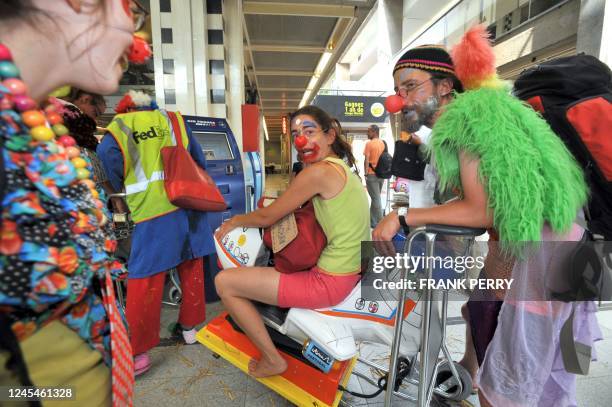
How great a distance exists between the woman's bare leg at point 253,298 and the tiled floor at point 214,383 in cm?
36

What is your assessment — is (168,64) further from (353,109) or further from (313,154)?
(353,109)

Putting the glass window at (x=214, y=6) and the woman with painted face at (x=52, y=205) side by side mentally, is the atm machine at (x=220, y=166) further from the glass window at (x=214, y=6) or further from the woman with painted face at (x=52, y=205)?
the woman with painted face at (x=52, y=205)

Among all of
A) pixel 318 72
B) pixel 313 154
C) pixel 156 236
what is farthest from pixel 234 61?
pixel 318 72

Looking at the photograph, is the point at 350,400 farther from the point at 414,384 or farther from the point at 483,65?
the point at 483,65

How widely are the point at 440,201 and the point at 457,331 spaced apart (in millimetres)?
1526

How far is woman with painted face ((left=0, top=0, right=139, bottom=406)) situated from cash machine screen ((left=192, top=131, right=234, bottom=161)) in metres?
2.69

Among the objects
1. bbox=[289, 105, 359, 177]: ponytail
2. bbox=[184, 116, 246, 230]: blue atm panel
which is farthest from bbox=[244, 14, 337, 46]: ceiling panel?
bbox=[289, 105, 359, 177]: ponytail

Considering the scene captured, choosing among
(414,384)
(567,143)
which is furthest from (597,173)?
(414,384)

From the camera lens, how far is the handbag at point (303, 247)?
1.48 m

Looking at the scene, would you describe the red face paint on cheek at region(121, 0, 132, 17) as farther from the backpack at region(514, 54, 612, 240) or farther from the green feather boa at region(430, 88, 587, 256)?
the backpack at region(514, 54, 612, 240)

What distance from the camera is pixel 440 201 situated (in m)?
1.49

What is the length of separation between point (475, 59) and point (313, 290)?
1.13 m

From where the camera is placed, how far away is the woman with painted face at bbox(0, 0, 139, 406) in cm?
50

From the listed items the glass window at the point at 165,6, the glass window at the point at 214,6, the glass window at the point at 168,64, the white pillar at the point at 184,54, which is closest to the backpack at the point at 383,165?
the white pillar at the point at 184,54
